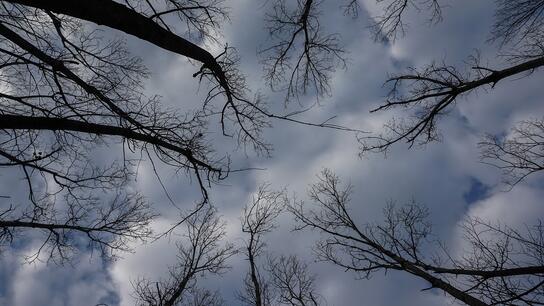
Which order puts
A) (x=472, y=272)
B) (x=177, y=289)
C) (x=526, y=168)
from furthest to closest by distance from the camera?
(x=177, y=289), (x=526, y=168), (x=472, y=272)

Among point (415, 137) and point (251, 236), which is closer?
point (415, 137)

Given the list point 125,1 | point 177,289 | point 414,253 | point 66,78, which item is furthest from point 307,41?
point 177,289

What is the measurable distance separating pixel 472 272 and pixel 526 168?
5.98 ft

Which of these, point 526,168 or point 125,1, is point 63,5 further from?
point 526,168

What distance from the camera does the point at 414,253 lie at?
23.2ft

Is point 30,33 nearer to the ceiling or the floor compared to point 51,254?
nearer to the ceiling

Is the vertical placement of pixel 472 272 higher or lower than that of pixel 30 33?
lower

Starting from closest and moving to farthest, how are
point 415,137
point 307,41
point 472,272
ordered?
1. point 472,272
2. point 415,137
3. point 307,41

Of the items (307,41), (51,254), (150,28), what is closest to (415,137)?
(307,41)

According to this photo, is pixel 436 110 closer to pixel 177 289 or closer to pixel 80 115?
pixel 80 115

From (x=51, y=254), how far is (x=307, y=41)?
5592 mm

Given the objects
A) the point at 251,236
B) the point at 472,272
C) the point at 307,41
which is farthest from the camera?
the point at 251,236

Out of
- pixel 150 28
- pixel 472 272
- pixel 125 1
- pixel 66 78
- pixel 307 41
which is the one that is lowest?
pixel 472 272

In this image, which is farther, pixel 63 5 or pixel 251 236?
pixel 251 236
